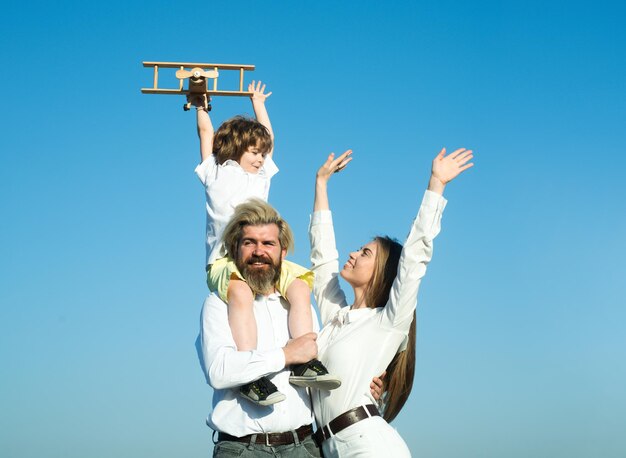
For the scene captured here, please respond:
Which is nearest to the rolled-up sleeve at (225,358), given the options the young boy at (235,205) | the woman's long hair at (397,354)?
the young boy at (235,205)

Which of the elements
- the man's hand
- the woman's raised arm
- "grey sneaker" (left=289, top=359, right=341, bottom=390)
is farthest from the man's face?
the woman's raised arm

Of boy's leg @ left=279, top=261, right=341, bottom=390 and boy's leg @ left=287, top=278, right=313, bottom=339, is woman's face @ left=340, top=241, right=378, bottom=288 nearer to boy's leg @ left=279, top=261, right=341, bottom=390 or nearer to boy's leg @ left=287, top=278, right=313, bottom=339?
boy's leg @ left=279, top=261, right=341, bottom=390

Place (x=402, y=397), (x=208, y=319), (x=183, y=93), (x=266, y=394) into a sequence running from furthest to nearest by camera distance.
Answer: (x=183, y=93), (x=402, y=397), (x=208, y=319), (x=266, y=394)

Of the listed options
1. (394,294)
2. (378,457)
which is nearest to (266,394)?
(378,457)

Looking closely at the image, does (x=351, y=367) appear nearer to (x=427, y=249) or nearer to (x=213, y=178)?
(x=427, y=249)

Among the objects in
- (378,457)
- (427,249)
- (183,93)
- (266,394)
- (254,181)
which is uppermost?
(183,93)

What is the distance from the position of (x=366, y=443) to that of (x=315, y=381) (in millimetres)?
713

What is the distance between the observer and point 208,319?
6285 millimetres

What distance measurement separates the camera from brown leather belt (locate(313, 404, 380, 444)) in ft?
21.5

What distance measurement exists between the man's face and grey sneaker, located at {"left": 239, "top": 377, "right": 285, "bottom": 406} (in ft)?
2.89

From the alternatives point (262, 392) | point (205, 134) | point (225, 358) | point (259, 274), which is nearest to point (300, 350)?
point (262, 392)

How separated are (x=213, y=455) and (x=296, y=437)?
2.05ft

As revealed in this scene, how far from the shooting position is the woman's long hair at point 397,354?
7.42 meters

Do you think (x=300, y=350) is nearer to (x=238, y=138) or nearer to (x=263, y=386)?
(x=263, y=386)
